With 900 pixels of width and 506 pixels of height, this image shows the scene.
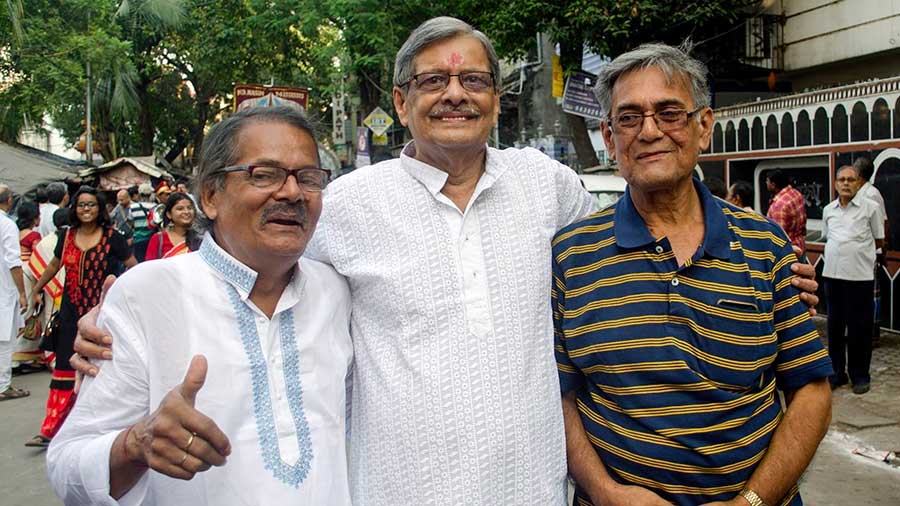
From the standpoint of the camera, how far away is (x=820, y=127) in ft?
29.1

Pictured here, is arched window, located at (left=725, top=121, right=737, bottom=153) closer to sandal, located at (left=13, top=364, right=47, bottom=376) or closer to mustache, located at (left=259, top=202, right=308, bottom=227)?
sandal, located at (left=13, top=364, right=47, bottom=376)

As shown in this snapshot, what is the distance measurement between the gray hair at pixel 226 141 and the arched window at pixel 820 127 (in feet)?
28.1

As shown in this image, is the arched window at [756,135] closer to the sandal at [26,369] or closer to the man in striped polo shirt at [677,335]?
the man in striped polo shirt at [677,335]

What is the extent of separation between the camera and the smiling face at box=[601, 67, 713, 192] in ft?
6.90

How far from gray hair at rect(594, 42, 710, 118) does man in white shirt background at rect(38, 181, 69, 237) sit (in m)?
8.98

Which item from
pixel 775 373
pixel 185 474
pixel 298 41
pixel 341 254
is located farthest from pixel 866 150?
pixel 298 41

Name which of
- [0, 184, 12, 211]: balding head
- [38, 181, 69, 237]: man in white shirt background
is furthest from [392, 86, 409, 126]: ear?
[38, 181, 69, 237]: man in white shirt background

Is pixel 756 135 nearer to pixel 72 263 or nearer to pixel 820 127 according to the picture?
pixel 820 127

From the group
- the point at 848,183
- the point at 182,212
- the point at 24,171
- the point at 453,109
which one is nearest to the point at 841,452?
the point at 848,183

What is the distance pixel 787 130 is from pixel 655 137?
8.46 meters

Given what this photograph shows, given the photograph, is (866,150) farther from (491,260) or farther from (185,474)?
(185,474)

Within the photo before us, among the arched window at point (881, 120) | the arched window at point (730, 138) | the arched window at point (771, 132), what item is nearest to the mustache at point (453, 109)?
the arched window at point (881, 120)

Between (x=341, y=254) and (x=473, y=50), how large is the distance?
2.47 ft

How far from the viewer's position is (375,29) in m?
14.4
